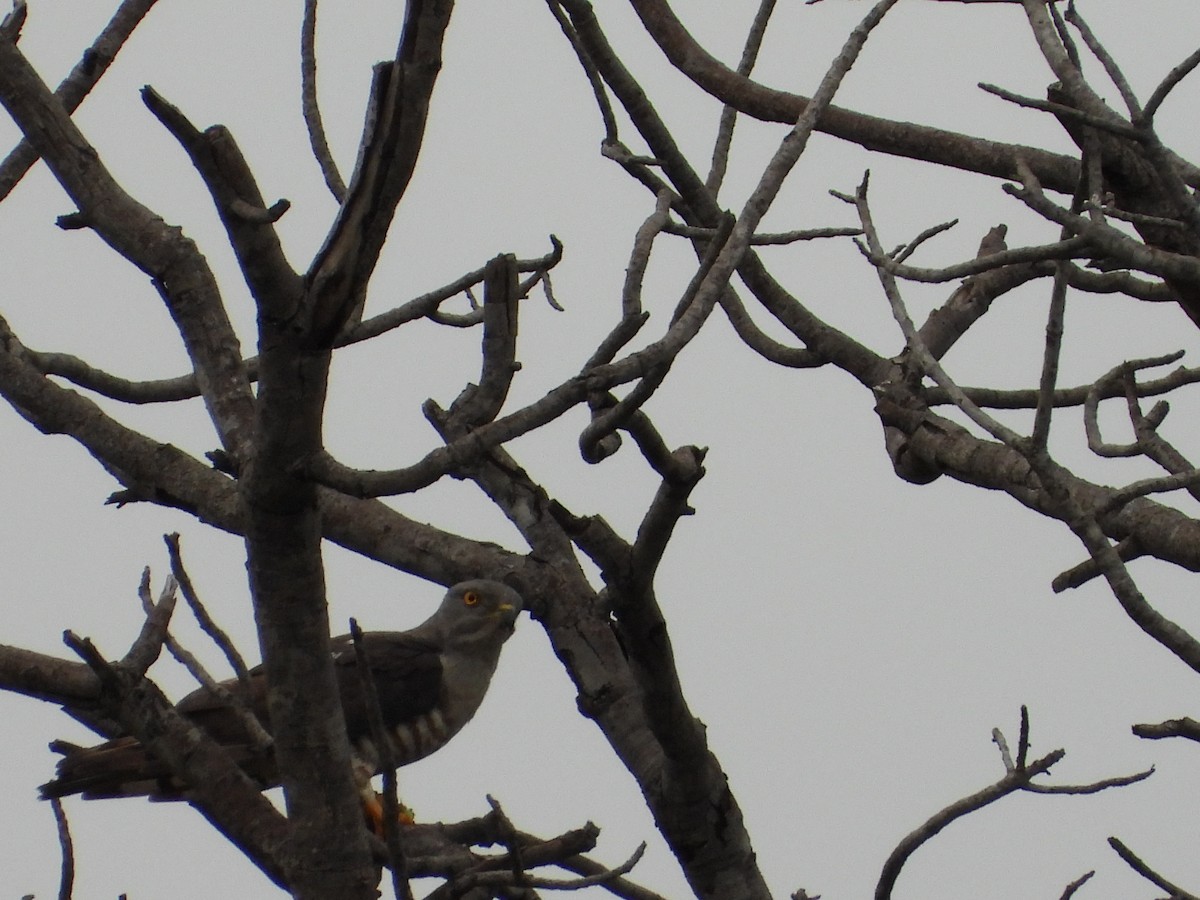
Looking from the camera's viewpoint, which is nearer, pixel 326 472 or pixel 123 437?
pixel 326 472

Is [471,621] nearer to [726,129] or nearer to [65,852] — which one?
[726,129]

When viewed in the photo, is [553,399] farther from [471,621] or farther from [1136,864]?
[471,621]

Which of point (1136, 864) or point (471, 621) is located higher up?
point (471, 621)

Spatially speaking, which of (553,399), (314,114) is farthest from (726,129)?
(553,399)

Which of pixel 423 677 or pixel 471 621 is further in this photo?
pixel 471 621

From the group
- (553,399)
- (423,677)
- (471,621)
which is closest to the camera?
(553,399)

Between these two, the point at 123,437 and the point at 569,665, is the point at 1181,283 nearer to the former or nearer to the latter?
the point at 569,665

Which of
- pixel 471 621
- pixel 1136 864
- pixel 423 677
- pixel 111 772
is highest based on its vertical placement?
pixel 471 621

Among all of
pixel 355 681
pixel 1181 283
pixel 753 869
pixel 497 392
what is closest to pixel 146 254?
pixel 497 392

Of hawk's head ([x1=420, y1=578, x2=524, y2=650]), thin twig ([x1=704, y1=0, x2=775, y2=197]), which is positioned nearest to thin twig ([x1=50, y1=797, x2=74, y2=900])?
thin twig ([x1=704, y1=0, x2=775, y2=197])

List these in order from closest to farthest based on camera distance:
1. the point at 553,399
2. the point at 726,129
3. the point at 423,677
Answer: the point at 553,399
the point at 726,129
the point at 423,677

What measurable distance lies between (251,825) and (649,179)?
8.99 feet

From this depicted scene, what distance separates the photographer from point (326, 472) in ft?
9.70

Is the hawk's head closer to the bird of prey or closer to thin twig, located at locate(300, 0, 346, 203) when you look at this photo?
the bird of prey
